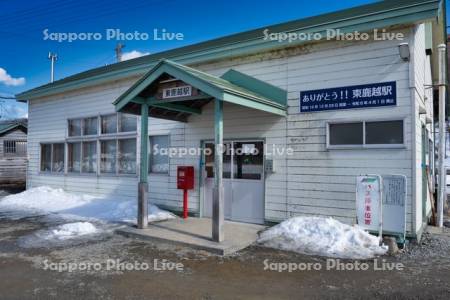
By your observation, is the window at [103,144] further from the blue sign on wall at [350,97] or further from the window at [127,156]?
the blue sign on wall at [350,97]

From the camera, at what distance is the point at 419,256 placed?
568 cm

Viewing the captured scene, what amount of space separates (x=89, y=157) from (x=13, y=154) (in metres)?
13.6

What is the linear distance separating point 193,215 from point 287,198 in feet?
8.62

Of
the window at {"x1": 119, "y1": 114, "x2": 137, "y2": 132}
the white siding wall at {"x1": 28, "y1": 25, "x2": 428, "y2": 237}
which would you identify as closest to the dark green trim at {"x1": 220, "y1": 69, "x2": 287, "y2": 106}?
the white siding wall at {"x1": 28, "y1": 25, "x2": 428, "y2": 237}

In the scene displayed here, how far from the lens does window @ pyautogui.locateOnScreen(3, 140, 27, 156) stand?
22.0 m

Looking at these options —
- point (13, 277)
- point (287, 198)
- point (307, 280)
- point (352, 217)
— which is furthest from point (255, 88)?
point (13, 277)

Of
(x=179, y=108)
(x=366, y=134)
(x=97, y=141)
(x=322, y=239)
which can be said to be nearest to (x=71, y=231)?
(x=179, y=108)

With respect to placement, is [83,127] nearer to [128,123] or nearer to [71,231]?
[128,123]

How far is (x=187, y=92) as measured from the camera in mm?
6852

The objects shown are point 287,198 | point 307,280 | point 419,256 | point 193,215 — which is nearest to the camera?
point 307,280

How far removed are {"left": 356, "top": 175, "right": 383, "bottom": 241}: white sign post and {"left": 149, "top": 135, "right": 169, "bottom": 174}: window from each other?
5.30 meters

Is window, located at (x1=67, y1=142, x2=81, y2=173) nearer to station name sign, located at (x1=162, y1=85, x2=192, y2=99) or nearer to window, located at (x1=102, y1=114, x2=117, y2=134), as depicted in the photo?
window, located at (x1=102, y1=114, x2=117, y2=134)

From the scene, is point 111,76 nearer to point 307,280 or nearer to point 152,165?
point 152,165

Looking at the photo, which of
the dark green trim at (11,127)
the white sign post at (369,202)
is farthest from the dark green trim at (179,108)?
the dark green trim at (11,127)
